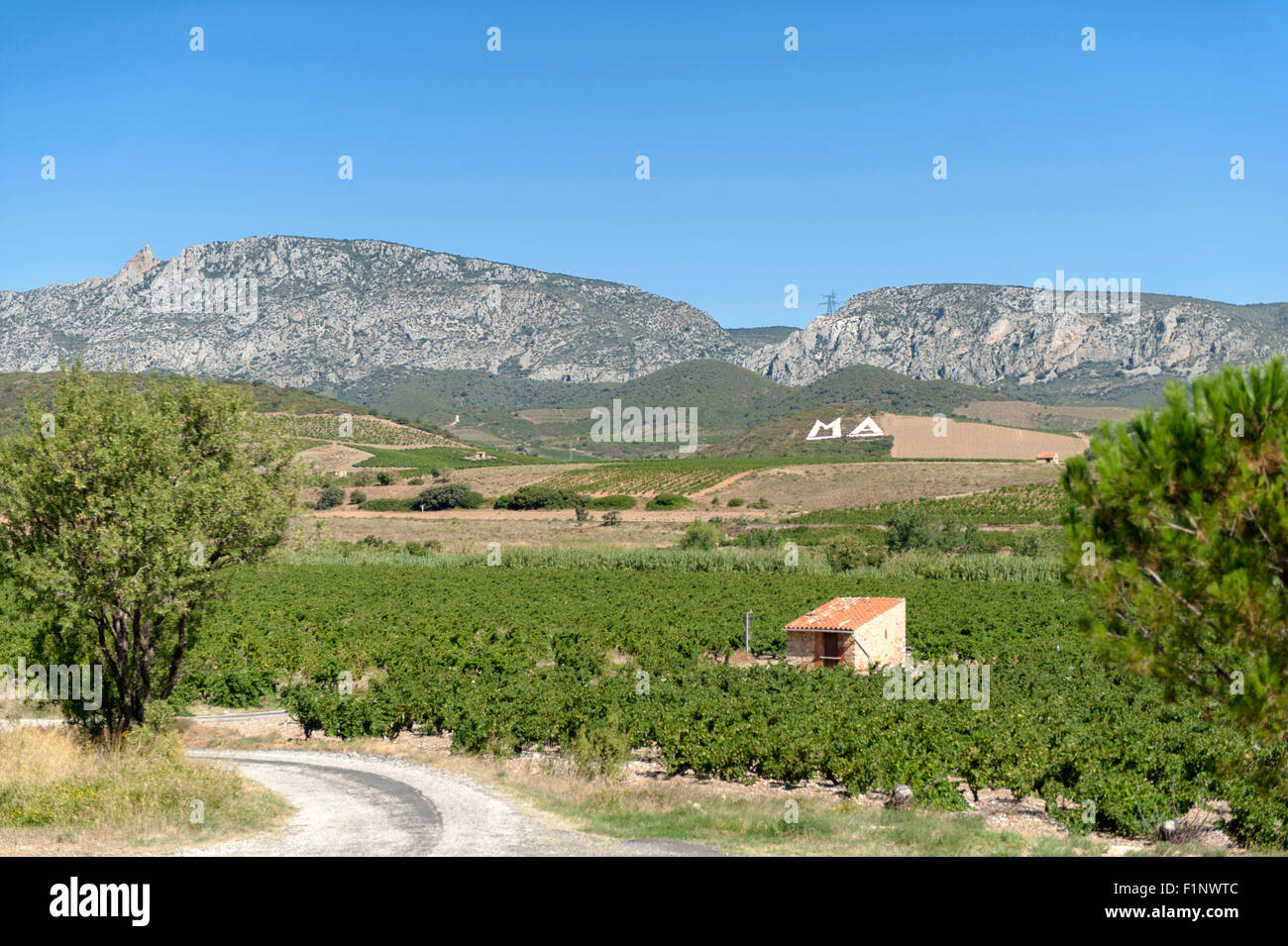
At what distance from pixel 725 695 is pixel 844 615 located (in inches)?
427

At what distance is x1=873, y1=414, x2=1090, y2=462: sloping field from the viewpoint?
16325 centimetres

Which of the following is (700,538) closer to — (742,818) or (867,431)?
(742,818)

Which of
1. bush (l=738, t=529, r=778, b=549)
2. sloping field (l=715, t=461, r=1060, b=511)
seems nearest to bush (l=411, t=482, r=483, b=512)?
sloping field (l=715, t=461, r=1060, b=511)

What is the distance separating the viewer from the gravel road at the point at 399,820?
45.4 feet

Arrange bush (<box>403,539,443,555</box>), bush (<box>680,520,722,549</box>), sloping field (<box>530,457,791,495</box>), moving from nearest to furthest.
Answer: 1. bush (<box>680,520,722,549</box>)
2. bush (<box>403,539,443,555</box>)
3. sloping field (<box>530,457,791,495</box>)

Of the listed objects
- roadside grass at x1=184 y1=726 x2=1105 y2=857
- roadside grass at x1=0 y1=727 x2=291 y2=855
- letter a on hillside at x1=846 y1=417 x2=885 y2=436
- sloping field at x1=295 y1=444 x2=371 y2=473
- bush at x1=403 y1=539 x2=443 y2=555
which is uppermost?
letter a on hillside at x1=846 y1=417 x2=885 y2=436

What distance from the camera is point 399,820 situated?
51.6 ft

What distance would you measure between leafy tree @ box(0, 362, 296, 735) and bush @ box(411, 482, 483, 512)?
10209cm

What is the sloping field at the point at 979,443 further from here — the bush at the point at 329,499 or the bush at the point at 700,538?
the bush at the point at 329,499

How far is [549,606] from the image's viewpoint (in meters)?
48.7

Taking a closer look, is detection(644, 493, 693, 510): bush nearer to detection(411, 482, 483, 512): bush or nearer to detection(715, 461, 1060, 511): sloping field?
detection(715, 461, 1060, 511): sloping field

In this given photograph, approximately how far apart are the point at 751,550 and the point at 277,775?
57.1m
